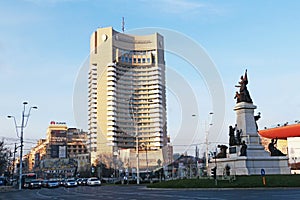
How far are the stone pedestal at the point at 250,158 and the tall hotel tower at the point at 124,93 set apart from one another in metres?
79.2

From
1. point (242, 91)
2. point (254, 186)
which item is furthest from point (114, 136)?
point (254, 186)


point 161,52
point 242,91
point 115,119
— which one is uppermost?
point 161,52

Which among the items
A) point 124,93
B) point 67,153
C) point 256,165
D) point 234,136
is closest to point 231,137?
point 234,136

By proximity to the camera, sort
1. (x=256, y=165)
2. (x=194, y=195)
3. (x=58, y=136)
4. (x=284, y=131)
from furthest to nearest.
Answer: (x=58, y=136) < (x=284, y=131) < (x=256, y=165) < (x=194, y=195)

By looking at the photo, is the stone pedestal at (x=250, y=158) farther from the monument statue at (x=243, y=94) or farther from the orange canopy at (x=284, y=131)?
the orange canopy at (x=284, y=131)

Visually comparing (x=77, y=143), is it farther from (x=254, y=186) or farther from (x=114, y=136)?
(x=254, y=186)

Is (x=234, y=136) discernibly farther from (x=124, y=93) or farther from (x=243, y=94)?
(x=124, y=93)

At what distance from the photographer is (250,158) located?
38.8 m

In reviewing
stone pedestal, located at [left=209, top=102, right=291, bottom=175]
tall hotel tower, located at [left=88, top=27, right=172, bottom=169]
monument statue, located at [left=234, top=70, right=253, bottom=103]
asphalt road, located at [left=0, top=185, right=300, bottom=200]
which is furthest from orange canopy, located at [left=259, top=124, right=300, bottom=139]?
asphalt road, located at [left=0, top=185, right=300, bottom=200]

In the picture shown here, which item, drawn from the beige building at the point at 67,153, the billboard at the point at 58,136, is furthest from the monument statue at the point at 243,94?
the billboard at the point at 58,136

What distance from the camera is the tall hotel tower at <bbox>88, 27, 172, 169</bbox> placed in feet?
449

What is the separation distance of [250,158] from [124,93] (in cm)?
10396

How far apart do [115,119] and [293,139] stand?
73.1 meters

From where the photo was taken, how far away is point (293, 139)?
3748 inches
